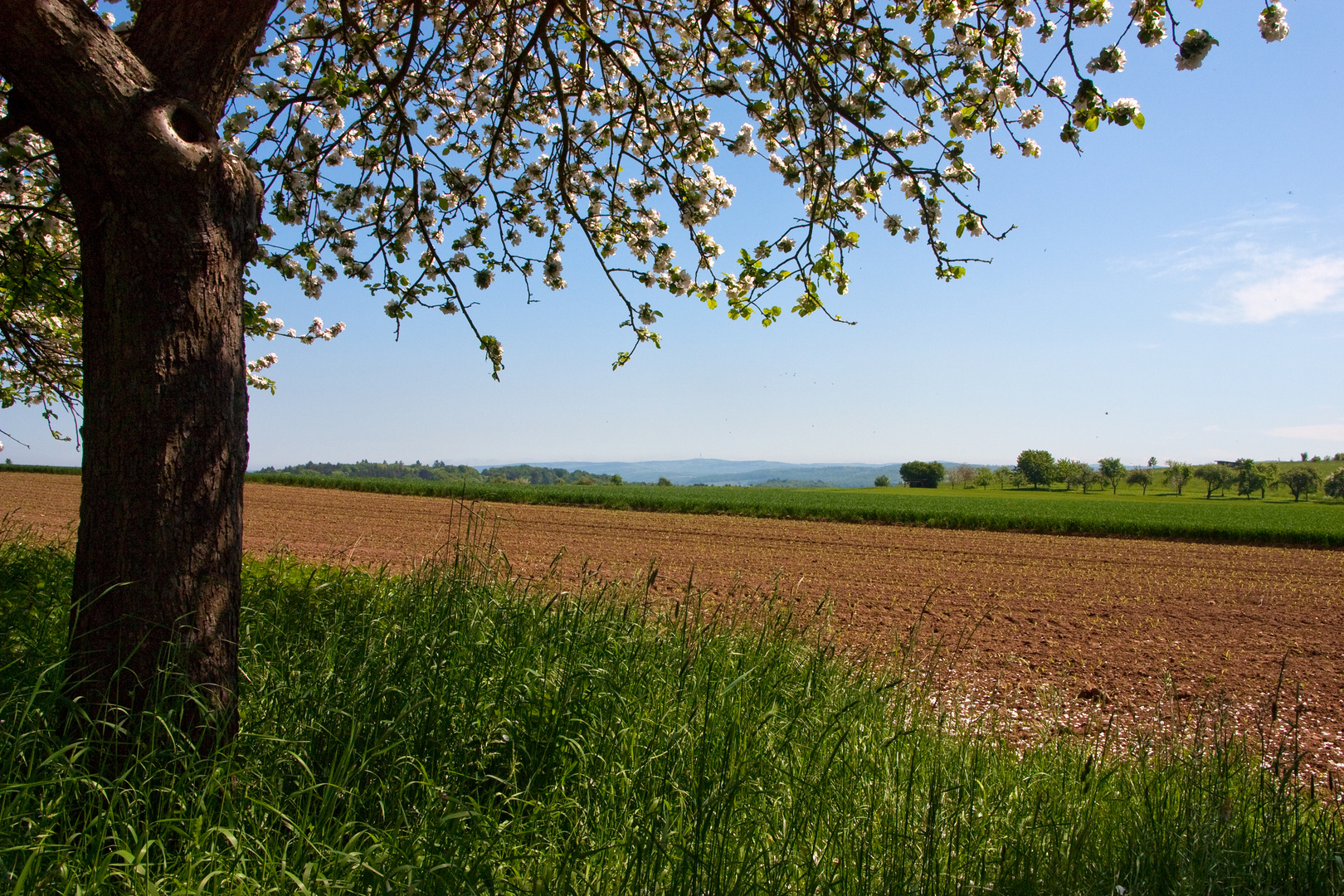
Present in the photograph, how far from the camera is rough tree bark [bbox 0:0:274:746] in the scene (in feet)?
8.57

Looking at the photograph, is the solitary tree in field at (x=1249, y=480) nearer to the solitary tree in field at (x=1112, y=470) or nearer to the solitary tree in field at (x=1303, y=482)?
the solitary tree in field at (x=1303, y=482)

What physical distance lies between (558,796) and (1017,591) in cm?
1443

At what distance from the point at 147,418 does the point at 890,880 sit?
10.6 feet

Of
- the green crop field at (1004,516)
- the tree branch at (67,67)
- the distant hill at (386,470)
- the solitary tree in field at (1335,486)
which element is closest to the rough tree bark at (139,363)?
the tree branch at (67,67)

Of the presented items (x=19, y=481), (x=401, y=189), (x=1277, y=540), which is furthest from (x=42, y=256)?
(x=19, y=481)

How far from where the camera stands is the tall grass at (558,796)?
218 cm

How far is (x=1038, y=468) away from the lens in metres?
100

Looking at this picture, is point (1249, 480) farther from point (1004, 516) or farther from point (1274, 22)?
point (1274, 22)

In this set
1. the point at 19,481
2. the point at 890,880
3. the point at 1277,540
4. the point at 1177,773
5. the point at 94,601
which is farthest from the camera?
the point at 19,481

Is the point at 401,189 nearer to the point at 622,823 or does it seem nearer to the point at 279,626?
the point at 279,626

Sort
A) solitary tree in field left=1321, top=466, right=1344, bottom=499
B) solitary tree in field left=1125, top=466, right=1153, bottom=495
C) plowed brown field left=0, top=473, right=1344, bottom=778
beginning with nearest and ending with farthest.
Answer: plowed brown field left=0, top=473, right=1344, bottom=778, solitary tree in field left=1321, top=466, right=1344, bottom=499, solitary tree in field left=1125, top=466, right=1153, bottom=495

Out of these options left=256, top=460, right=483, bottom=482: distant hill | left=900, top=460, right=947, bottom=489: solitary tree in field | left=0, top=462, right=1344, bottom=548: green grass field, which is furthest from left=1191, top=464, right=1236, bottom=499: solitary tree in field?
left=256, top=460, right=483, bottom=482: distant hill

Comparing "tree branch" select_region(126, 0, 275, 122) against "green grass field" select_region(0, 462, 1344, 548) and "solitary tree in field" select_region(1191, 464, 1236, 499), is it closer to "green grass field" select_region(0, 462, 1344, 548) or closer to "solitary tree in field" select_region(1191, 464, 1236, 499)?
"green grass field" select_region(0, 462, 1344, 548)

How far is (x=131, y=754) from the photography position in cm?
237
